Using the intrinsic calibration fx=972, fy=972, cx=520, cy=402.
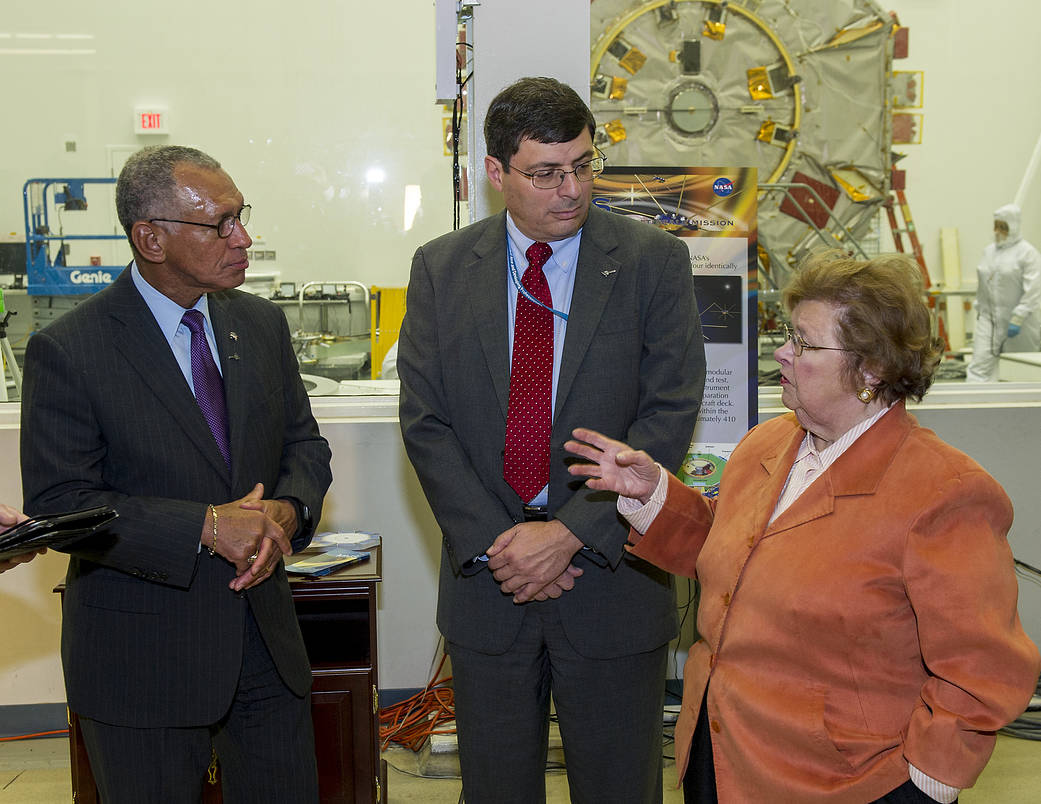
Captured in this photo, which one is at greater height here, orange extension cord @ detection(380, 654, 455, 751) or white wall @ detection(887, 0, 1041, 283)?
white wall @ detection(887, 0, 1041, 283)

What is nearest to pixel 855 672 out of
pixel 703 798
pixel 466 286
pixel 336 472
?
pixel 703 798

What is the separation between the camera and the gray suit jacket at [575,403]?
80.1 inches

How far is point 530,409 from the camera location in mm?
2066

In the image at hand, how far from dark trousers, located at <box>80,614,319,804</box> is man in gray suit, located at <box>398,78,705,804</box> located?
1.18ft

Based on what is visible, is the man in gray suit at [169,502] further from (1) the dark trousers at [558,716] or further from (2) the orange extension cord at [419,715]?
(2) the orange extension cord at [419,715]

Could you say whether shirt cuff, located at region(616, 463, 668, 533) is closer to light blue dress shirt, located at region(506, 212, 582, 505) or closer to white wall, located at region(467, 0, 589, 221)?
light blue dress shirt, located at region(506, 212, 582, 505)

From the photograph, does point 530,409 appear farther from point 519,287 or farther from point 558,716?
point 558,716

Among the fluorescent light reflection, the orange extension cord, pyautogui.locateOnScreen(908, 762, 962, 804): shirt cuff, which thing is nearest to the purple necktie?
pyautogui.locateOnScreen(908, 762, 962, 804): shirt cuff

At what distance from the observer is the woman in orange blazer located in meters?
1.44

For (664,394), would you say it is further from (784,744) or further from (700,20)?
(700,20)

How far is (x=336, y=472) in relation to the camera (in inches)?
149

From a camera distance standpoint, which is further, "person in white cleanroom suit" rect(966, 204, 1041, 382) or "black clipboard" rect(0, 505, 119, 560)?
"person in white cleanroom suit" rect(966, 204, 1041, 382)

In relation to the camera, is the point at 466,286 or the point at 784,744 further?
the point at 466,286

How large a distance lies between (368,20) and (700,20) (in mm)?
1599
